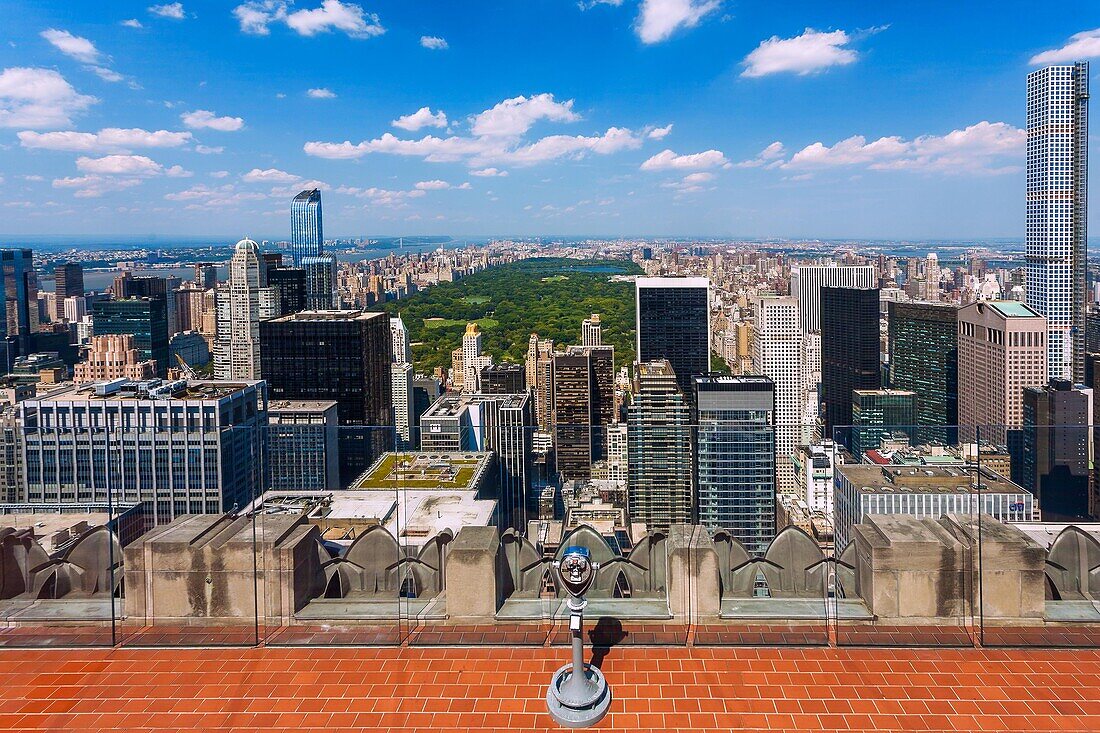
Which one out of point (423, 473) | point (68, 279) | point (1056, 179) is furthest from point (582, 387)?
point (68, 279)

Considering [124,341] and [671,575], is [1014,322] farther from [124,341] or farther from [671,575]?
[124,341]

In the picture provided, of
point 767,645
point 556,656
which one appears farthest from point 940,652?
point 556,656

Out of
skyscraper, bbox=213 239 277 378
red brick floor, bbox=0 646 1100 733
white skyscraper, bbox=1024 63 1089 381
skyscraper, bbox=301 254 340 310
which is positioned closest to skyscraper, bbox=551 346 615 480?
skyscraper, bbox=213 239 277 378

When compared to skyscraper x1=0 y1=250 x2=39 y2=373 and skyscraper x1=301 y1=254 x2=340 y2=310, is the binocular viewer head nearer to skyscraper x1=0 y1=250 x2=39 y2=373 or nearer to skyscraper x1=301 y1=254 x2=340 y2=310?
skyscraper x1=0 y1=250 x2=39 y2=373

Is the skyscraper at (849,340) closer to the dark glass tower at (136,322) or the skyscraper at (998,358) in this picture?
the skyscraper at (998,358)

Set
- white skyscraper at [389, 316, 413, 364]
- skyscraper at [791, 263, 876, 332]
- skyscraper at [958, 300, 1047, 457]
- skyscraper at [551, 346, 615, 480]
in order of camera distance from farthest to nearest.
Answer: skyscraper at [791, 263, 876, 332] < white skyscraper at [389, 316, 413, 364] < skyscraper at [551, 346, 615, 480] < skyscraper at [958, 300, 1047, 457]

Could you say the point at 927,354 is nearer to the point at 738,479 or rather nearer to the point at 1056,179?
the point at 1056,179
